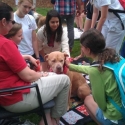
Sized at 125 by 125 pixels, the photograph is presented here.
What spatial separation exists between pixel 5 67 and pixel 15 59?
0.15 meters

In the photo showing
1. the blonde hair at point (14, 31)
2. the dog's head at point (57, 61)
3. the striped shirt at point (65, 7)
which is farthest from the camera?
the striped shirt at point (65, 7)

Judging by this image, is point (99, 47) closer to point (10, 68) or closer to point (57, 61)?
point (10, 68)

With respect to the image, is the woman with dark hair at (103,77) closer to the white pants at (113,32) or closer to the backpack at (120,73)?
the backpack at (120,73)

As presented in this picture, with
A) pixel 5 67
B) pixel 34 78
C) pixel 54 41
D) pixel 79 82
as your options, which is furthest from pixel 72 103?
pixel 5 67

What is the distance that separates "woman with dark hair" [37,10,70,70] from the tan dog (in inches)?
21.2

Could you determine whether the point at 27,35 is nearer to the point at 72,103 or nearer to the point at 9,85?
the point at 72,103

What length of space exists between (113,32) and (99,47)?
170 cm

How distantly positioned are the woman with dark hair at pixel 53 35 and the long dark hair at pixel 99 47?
1.71 metres

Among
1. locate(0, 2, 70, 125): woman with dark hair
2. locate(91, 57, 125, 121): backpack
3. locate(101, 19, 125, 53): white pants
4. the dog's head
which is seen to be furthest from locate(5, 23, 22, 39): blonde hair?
locate(101, 19, 125, 53): white pants

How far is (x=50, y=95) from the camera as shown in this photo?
269 centimetres

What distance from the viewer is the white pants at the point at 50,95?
256cm

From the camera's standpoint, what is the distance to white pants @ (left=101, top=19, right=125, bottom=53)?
4.07m

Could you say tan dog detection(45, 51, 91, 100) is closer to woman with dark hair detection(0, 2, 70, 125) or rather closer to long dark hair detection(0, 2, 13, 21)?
woman with dark hair detection(0, 2, 70, 125)

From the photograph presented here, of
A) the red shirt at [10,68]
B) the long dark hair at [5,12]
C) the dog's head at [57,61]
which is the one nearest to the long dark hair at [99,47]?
the red shirt at [10,68]
